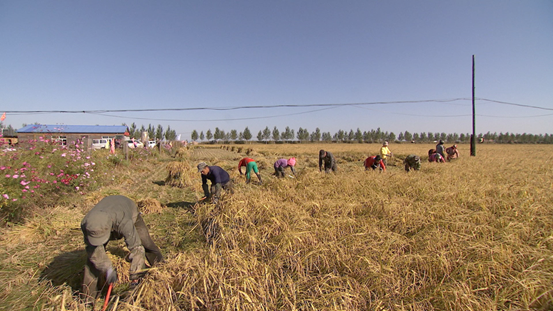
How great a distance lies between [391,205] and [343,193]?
1.13 metres

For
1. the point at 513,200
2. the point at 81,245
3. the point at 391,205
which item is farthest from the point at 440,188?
the point at 81,245

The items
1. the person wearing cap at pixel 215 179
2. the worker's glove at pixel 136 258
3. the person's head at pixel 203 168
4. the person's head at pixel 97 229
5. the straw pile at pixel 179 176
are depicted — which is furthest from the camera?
the straw pile at pixel 179 176

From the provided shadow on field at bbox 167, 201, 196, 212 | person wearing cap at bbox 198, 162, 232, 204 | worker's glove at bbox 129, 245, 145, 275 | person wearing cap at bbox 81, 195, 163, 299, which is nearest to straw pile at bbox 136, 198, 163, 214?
shadow on field at bbox 167, 201, 196, 212

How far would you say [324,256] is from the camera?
2.52 meters

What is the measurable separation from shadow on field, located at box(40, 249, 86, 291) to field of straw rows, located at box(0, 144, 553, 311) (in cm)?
1

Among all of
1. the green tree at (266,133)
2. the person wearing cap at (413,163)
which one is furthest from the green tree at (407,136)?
the person wearing cap at (413,163)

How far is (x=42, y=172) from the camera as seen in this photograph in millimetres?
4859

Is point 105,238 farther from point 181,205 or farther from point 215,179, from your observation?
point 181,205

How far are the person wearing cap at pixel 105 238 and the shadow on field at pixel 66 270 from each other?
51 centimetres

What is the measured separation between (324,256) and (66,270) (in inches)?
126

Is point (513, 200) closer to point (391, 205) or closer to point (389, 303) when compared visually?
point (391, 205)

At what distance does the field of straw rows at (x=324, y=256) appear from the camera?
6.61ft

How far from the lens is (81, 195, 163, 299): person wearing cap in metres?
2.32

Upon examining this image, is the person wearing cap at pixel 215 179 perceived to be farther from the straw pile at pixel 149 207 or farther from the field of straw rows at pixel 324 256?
the straw pile at pixel 149 207
